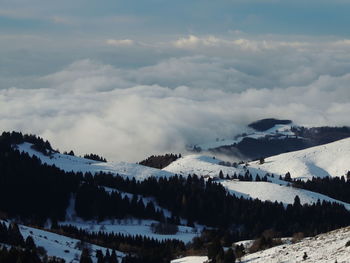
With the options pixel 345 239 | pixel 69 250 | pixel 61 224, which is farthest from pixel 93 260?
pixel 61 224

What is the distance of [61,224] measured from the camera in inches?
7308

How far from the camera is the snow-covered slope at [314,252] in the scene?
85062 mm

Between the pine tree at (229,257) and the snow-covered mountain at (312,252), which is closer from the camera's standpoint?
the snow-covered mountain at (312,252)

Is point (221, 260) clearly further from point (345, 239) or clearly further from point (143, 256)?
point (143, 256)

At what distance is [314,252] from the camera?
297 ft

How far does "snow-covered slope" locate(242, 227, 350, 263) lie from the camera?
85062 mm

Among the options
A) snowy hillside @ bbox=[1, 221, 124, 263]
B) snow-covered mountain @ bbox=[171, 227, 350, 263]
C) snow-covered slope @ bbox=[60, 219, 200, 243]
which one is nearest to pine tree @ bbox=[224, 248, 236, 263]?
snow-covered mountain @ bbox=[171, 227, 350, 263]

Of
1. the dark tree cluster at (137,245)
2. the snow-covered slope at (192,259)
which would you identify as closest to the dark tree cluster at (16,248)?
the dark tree cluster at (137,245)

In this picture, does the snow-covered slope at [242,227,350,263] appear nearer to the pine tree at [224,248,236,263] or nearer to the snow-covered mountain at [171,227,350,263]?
the snow-covered mountain at [171,227,350,263]

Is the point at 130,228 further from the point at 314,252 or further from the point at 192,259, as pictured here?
the point at 314,252

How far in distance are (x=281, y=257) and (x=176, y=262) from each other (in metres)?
28.3

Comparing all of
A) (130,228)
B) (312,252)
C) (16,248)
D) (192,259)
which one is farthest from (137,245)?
(312,252)

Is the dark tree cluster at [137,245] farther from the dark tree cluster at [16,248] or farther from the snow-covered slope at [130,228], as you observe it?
the dark tree cluster at [16,248]

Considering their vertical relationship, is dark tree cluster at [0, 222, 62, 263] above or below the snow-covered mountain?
above
